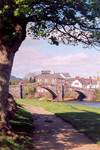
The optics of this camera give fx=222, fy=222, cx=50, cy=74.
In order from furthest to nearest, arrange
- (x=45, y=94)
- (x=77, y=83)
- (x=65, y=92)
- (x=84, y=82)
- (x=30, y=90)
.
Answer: (x=77, y=83)
(x=84, y=82)
(x=65, y=92)
(x=45, y=94)
(x=30, y=90)

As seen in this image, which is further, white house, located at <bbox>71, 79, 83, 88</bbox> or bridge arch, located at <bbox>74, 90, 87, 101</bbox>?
white house, located at <bbox>71, 79, 83, 88</bbox>

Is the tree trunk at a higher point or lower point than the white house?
lower

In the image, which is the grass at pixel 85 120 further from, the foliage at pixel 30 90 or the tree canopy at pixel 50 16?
the foliage at pixel 30 90

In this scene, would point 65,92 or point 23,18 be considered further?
point 65,92

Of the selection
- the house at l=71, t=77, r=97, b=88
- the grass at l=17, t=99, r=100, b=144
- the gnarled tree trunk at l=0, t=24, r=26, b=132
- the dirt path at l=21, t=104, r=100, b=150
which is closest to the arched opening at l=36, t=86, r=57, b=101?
the house at l=71, t=77, r=97, b=88

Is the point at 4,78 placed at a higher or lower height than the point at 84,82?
lower

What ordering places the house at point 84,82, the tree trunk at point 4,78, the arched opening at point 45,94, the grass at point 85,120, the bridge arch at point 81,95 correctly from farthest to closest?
the house at point 84,82 → the bridge arch at point 81,95 → the arched opening at point 45,94 → the grass at point 85,120 → the tree trunk at point 4,78

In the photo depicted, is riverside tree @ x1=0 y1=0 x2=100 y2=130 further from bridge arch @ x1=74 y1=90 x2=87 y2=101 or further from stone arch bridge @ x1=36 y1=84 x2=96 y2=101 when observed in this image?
bridge arch @ x1=74 y1=90 x2=87 y2=101

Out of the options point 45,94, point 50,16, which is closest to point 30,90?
point 45,94

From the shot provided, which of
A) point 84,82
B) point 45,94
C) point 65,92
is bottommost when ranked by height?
point 45,94

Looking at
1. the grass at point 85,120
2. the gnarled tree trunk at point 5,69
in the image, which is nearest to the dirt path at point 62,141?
the grass at point 85,120

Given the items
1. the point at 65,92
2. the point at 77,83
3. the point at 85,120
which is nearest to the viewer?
the point at 85,120

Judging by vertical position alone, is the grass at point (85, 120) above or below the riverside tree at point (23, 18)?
below

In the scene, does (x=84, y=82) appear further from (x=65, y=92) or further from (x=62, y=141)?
(x=62, y=141)
